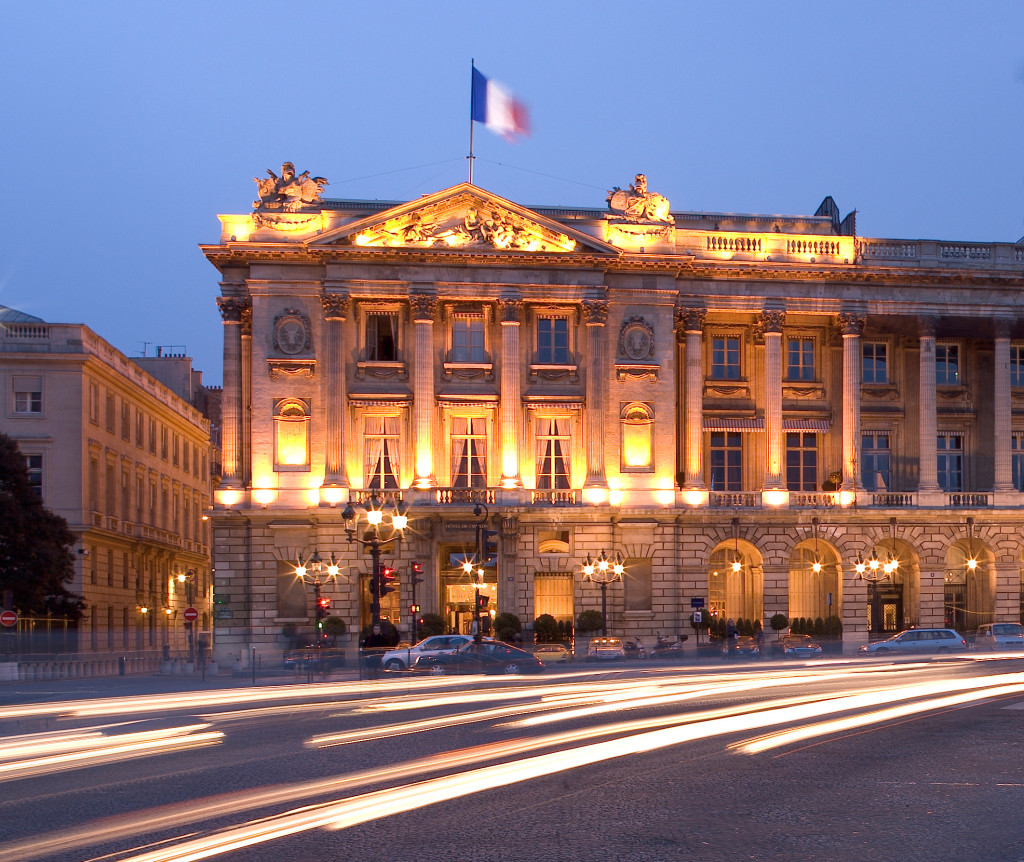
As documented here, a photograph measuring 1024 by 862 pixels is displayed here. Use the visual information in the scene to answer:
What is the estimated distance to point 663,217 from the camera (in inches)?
2484

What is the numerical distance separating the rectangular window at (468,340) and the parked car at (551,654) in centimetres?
1540

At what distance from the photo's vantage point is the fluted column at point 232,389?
61.0m

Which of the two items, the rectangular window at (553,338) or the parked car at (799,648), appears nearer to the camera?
the parked car at (799,648)

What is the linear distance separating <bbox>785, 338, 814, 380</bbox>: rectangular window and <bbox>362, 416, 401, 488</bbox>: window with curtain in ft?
60.8

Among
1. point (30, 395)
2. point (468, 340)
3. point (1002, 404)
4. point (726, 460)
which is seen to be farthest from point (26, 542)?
point (1002, 404)

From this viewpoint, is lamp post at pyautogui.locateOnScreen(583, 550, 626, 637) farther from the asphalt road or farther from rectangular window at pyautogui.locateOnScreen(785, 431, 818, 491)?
the asphalt road

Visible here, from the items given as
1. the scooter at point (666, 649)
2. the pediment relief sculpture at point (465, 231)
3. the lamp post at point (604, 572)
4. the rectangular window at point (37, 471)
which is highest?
the pediment relief sculpture at point (465, 231)

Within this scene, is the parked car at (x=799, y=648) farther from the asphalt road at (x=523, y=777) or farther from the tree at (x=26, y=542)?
the tree at (x=26, y=542)

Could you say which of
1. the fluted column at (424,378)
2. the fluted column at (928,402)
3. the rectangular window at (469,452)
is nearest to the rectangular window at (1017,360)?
the fluted column at (928,402)

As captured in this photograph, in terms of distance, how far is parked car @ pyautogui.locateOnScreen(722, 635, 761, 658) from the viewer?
55375 mm

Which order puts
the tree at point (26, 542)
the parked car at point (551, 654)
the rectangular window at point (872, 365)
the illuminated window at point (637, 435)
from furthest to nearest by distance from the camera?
the rectangular window at point (872, 365) < the illuminated window at point (637, 435) < the tree at point (26, 542) < the parked car at point (551, 654)

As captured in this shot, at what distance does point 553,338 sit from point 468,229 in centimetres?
607

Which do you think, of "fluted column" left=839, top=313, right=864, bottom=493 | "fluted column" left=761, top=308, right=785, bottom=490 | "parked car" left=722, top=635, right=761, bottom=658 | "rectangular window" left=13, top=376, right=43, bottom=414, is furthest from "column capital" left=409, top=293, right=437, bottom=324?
"rectangular window" left=13, top=376, right=43, bottom=414

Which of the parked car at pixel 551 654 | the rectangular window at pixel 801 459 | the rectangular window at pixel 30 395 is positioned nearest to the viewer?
the parked car at pixel 551 654
